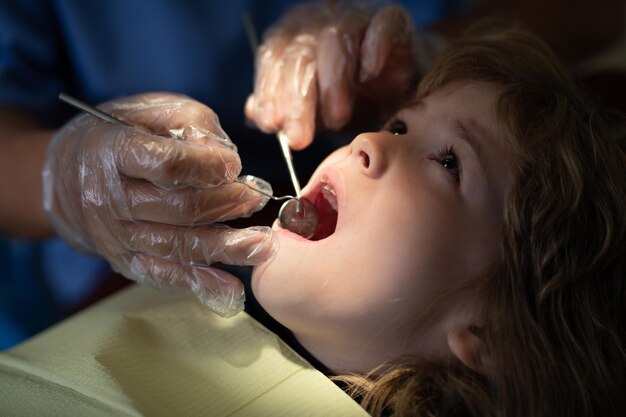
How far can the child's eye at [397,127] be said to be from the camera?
105cm

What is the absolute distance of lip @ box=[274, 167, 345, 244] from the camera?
36.6 inches

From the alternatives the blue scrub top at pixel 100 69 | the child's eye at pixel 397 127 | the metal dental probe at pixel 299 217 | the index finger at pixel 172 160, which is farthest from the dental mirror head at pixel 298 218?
the blue scrub top at pixel 100 69

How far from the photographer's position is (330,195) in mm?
1061

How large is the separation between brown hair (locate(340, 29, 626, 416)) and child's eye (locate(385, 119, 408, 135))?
7.4 inches

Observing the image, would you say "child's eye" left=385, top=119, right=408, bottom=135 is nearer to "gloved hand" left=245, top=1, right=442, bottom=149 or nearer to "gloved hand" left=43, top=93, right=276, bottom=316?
"gloved hand" left=245, top=1, right=442, bottom=149

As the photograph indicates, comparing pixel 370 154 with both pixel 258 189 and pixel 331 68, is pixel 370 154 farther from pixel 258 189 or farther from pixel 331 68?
pixel 331 68

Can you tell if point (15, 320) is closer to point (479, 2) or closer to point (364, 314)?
point (364, 314)

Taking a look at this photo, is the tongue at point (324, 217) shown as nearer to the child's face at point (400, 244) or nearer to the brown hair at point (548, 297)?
the child's face at point (400, 244)

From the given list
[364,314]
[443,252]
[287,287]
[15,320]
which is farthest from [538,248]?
[15,320]

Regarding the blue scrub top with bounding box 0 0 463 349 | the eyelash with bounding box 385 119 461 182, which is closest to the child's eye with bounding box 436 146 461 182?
the eyelash with bounding box 385 119 461 182

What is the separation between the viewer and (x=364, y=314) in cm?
92

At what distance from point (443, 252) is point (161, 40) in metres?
0.98

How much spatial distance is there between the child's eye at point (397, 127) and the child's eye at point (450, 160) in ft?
0.38

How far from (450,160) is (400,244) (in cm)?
18
